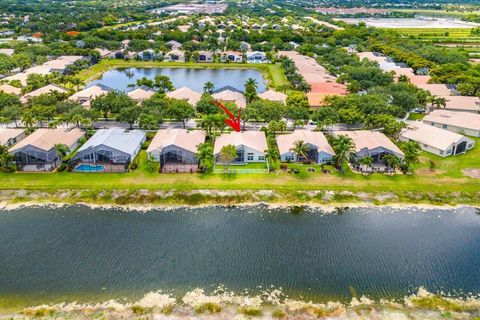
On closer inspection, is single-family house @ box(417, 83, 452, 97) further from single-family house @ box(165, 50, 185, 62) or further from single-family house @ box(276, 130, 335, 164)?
single-family house @ box(165, 50, 185, 62)

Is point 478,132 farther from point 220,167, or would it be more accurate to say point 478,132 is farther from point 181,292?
point 181,292

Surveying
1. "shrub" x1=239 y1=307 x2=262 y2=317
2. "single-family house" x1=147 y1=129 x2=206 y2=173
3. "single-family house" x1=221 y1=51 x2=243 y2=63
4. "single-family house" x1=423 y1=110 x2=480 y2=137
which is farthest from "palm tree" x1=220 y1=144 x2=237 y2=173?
"single-family house" x1=221 y1=51 x2=243 y2=63

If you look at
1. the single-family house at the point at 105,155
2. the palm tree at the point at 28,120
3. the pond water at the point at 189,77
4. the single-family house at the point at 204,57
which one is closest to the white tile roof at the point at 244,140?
the single-family house at the point at 105,155

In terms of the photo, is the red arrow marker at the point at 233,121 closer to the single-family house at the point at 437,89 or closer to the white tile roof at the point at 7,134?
the white tile roof at the point at 7,134

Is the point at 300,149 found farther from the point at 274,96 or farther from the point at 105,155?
the point at 274,96

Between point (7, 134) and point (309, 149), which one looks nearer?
point (309, 149)

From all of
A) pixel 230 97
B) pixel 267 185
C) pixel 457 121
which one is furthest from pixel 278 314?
pixel 457 121
